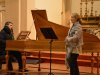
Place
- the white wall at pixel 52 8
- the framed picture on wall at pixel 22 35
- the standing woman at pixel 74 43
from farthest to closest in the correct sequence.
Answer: the white wall at pixel 52 8
the framed picture on wall at pixel 22 35
the standing woman at pixel 74 43

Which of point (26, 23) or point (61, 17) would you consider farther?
point (61, 17)

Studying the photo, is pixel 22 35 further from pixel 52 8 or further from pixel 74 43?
pixel 52 8

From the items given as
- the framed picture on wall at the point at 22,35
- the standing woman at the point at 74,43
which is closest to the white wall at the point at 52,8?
the framed picture on wall at the point at 22,35

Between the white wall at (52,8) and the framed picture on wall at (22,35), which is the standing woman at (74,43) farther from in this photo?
the white wall at (52,8)

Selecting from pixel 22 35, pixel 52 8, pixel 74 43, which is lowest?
pixel 74 43

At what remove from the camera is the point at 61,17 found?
1673 cm

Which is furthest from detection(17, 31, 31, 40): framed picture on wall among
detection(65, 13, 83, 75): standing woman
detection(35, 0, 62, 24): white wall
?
detection(35, 0, 62, 24): white wall

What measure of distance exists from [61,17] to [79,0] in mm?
1323

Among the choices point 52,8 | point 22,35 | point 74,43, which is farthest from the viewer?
point 52,8

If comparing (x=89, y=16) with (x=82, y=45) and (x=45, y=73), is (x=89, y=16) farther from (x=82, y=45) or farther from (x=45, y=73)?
(x=82, y=45)

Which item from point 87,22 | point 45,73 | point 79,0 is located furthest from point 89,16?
point 45,73

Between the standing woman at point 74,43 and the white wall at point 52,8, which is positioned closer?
the standing woman at point 74,43

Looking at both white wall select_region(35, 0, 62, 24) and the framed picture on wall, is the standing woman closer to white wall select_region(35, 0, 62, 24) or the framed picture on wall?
the framed picture on wall

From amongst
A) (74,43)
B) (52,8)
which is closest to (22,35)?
(74,43)
